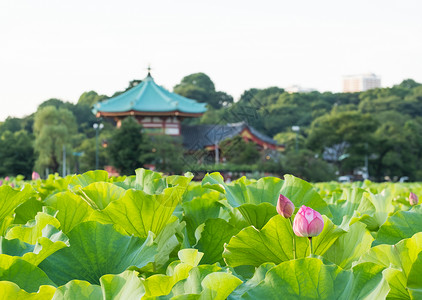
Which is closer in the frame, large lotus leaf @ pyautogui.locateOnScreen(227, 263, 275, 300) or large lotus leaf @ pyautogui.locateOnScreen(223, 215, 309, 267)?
large lotus leaf @ pyautogui.locateOnScreen(227, 263, 275, 300)

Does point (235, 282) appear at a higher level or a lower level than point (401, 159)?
higher

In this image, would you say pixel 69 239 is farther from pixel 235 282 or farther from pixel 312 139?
pixel 312 139

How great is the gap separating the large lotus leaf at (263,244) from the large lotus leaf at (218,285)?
233 mm

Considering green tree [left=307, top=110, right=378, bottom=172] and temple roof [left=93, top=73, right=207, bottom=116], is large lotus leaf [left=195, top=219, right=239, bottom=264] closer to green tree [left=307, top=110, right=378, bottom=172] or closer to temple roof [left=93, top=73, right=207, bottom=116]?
temple roof [left=93, top=73, right=207, bottom=116]

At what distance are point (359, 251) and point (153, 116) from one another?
743 inches

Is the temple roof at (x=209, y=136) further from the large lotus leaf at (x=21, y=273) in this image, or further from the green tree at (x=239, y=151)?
the large lotus leaf at (x=21, y=273)

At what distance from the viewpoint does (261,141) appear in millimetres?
20469

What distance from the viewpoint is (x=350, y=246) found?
70 centimetres

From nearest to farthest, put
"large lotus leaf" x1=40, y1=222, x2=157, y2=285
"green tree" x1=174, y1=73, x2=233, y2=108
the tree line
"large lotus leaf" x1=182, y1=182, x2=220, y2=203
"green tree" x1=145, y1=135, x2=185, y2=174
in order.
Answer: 1. "large lotus leaf" x1=40, y1=222, x2=157, y2=285
2. "large lotus leaf" x1=182, y1=182, x2=220, y2=203
3. "green tree" x1=145, y1=135, x2=185, y2=174
4. the tree line
5. "green tree" x1=174, y1=73, x2=233, y2=108

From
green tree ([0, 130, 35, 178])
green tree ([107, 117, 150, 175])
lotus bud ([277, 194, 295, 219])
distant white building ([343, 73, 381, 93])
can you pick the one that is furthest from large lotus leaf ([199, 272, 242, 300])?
distant white building ([343, 73, 381, 93])

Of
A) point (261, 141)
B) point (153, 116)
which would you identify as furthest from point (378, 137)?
point (153, 116)

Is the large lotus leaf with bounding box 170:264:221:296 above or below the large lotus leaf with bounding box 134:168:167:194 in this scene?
below

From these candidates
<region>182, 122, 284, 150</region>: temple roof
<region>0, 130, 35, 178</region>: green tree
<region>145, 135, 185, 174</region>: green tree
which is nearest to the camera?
<region>145, 135, 185, 174</region>: green tree

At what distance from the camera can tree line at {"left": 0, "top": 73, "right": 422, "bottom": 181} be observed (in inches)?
609
